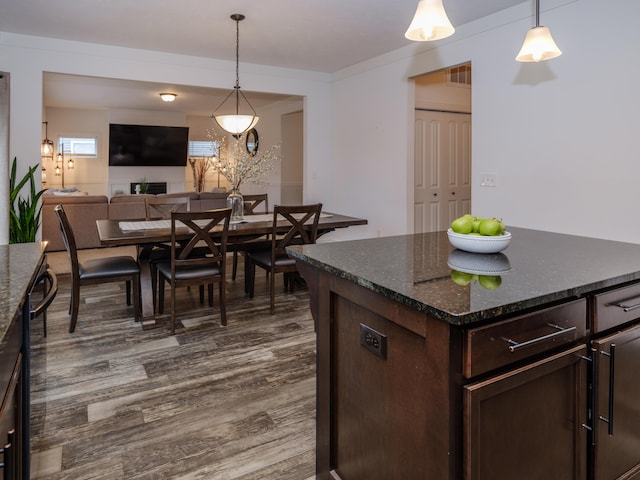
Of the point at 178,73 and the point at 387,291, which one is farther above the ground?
the point at 178,73

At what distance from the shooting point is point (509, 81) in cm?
383

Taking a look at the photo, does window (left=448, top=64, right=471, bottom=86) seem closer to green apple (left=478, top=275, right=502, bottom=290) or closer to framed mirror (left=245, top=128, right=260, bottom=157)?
framed mirror (left=245, top=128, right=260, bottom=157)

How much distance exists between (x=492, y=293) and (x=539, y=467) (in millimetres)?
533

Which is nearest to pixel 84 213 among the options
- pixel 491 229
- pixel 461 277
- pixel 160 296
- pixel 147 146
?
pixel 160 296

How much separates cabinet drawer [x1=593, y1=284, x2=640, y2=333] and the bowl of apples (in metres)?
0.41

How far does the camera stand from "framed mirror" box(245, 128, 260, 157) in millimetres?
9062

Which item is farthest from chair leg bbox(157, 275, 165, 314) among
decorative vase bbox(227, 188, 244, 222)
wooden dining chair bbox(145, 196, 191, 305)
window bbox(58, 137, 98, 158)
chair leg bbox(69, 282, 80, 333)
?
window bbox(58, 137, 98, 158)

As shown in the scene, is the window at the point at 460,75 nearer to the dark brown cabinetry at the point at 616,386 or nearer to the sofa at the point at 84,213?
the sofa at the point at 84,213

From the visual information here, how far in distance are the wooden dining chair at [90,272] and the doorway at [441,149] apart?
3.19 m

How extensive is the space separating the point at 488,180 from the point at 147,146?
7731 millimetres

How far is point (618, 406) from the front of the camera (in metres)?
1.43

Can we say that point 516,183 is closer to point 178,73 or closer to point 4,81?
point 178,73

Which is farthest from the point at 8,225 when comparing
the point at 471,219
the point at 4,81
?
the point at 471,219

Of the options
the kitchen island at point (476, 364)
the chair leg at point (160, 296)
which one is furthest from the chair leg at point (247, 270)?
the kitchen island at point (476, 364)
